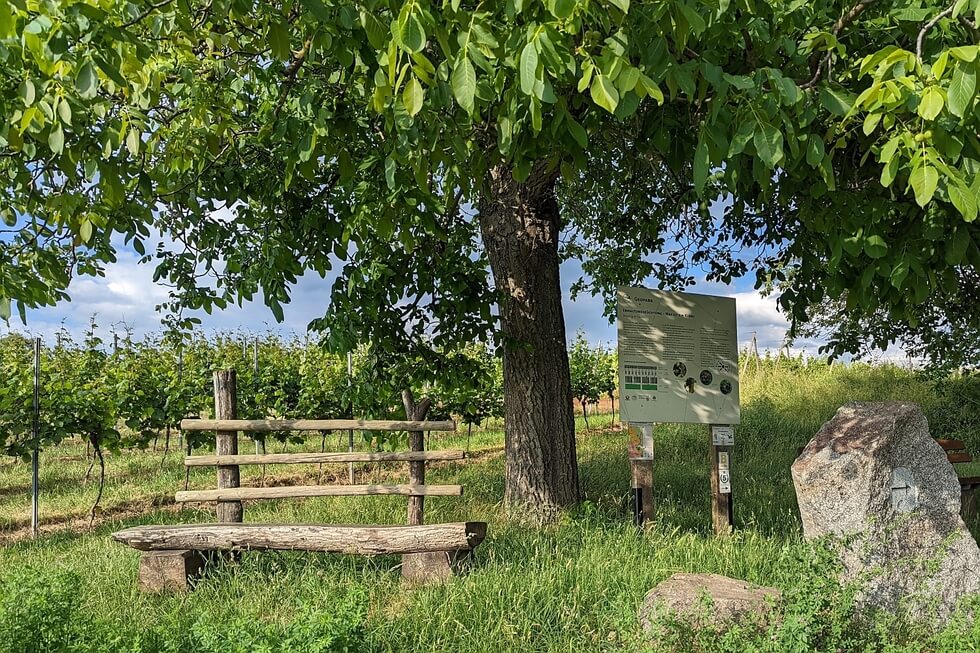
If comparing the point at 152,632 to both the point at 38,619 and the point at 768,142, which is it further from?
the point at 768,142

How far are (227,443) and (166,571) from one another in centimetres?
124

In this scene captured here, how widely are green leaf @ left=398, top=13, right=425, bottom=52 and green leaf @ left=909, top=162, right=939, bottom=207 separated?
201 cm

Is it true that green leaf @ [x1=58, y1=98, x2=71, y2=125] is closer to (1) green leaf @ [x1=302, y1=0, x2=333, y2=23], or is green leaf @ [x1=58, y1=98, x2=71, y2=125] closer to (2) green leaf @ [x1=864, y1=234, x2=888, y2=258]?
(1) green leaf @ [x1=302, y1=0, x2=333, y2=23]

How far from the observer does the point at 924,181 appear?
2.98 metres

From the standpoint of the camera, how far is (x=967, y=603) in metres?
4.31

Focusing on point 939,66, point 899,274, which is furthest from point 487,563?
point 939,66

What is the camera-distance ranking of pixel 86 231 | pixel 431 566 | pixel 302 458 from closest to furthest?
pixel 86 231 < pixel 431 566 < pixel 302 458

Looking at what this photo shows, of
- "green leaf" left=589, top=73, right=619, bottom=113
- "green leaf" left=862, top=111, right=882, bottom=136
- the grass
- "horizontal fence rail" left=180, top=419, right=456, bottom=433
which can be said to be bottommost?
the grass

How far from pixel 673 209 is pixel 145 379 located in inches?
297

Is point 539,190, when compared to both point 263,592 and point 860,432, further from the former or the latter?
point 263,592

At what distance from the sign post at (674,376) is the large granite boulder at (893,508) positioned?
1.50 m

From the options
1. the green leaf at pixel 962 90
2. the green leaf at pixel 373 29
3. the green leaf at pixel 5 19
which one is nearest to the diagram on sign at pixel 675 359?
the green leaf at pixel 962 90

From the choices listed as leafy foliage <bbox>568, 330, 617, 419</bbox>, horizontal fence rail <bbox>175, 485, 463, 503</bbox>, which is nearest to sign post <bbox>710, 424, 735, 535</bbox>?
horizontal fence rail <bbox>175, 485, 463, 503</bbox>

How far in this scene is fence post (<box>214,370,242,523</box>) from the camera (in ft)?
20.6
